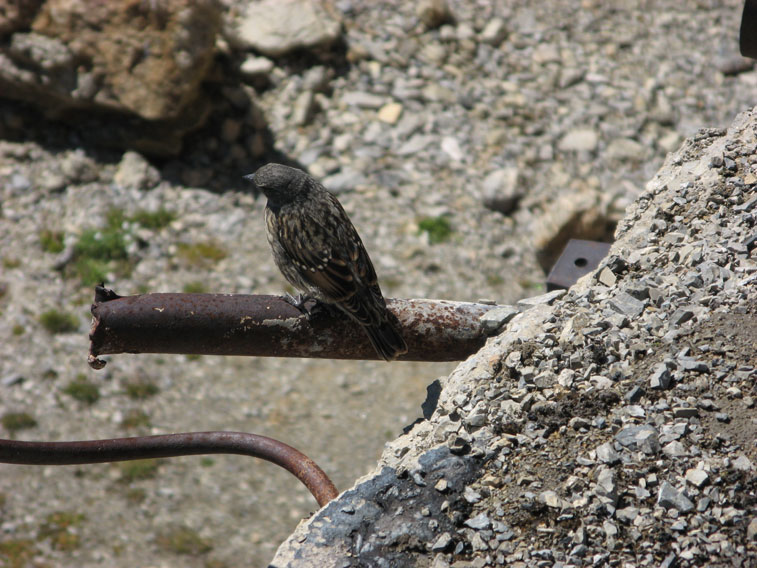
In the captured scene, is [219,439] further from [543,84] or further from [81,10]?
[543,84]

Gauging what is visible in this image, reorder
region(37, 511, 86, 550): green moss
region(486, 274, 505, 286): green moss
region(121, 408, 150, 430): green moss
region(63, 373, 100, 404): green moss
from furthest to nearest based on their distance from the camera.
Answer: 1. region(486, 274, 505, 286): green moss
2. region(63, 373, 100, 404): green moss
3. region(121, 408, 150, 430): green moss
4. region(37, 511, 86, 550): green moss

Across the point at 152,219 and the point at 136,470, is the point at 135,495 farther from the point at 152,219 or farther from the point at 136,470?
the point at 152,219

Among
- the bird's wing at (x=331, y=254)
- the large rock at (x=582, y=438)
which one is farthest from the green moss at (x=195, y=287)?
the large rock at (x=582, y=438)

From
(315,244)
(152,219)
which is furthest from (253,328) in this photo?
(152,219)

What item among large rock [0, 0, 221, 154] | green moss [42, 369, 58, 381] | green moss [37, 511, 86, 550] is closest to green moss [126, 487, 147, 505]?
green moss [37, 511, 86, 550]

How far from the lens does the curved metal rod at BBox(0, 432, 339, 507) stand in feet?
8.52

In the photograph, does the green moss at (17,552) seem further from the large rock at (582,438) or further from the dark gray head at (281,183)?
the large rock at (582,438)

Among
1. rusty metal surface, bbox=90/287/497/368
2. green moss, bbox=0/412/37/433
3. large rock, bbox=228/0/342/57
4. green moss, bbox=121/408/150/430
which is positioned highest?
large rock, bbox=228/0/342/57

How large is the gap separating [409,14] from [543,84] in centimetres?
209

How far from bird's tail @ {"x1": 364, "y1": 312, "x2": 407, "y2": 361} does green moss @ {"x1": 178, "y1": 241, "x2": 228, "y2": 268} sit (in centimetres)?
566

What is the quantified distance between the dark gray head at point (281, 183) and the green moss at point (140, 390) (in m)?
3.69

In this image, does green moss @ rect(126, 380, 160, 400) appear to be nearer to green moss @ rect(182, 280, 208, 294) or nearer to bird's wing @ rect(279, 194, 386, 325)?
green moss @ rect(182, 280, 208, 294)

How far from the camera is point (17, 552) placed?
6.34m

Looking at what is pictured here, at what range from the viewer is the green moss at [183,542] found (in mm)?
6441
